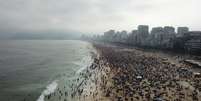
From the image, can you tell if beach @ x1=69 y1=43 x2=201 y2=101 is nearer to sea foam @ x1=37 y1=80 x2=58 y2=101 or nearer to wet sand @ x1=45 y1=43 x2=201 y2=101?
wet sand @ x1=45 y1=43 x2=201 y2=101

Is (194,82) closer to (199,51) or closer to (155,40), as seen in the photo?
(199,51)

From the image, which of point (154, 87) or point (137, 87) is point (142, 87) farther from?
point (154, 87)

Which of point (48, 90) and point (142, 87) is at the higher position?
point (48, 90)

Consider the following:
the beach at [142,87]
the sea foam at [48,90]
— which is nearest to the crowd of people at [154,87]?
the beach at [142,87]

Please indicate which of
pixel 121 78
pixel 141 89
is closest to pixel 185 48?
pixel 121 78

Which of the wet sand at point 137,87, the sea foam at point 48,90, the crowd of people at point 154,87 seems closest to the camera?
the sea foam at point 48,90

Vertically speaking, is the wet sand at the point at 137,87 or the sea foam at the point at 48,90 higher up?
the sea foam at the point at 48,90

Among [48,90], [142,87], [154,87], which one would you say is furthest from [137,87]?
[48,90]

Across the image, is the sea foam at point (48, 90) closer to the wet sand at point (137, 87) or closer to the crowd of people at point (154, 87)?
the wet sand at point (137, 87)

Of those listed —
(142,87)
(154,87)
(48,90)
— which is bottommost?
(154,87)

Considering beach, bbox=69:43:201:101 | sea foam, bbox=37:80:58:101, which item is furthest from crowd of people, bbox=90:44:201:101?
sea foam, bbox=37:80:58:101

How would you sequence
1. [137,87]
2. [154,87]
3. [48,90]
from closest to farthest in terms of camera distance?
[48,90] < [137,87] < [154,87]
